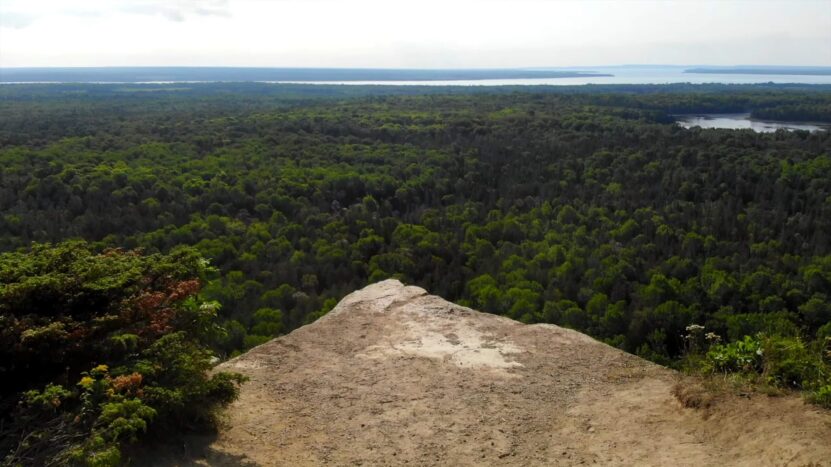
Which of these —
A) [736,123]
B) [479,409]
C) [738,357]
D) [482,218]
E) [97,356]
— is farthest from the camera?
[736,123]

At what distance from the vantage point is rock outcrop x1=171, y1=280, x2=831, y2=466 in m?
5.91

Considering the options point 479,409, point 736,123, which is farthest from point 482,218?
point 736,123

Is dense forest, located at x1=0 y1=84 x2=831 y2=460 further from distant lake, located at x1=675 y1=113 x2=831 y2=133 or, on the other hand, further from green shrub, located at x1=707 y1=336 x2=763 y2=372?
distant lake, located at x1=675 y1=113 x2=831 y2=133

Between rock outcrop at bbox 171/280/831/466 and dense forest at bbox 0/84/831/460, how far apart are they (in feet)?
2.73

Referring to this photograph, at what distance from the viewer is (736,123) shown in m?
82.6

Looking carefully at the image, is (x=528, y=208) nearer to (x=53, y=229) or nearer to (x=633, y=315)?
(x=633, y=315)

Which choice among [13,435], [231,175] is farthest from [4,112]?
[13,435]

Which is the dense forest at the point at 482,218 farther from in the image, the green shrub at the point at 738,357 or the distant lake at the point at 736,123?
the distant lake at the point at 736,123

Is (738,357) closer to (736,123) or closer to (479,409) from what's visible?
(479,409)

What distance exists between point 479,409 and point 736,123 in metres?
87.3

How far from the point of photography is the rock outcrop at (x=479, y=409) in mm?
5914

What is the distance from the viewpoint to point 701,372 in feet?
22.7

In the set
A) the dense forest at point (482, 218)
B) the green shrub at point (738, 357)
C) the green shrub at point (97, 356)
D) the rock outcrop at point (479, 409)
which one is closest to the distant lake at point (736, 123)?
the dense forest at point (482, 218)

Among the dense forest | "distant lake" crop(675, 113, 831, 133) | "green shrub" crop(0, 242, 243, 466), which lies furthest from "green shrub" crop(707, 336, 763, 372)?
"distant lake" crop(675, 113, 831, 133)
